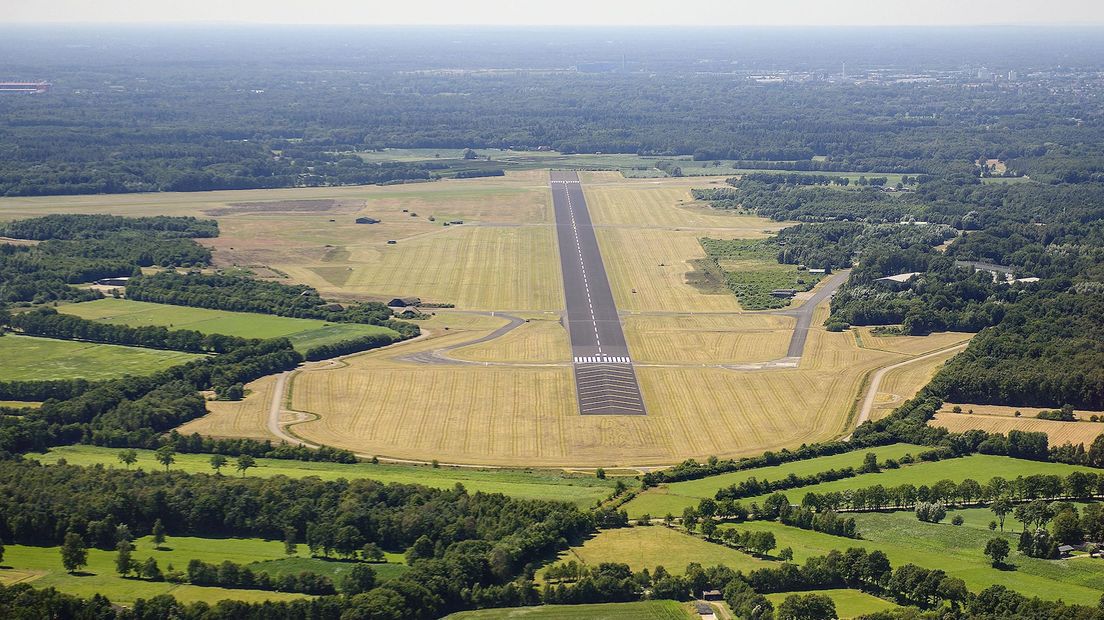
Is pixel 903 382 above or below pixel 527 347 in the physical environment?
above

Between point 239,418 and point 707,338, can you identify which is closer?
point 239,418

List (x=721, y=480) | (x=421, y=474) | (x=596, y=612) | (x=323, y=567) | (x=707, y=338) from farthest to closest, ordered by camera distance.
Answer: (x=707, y=338) < (x=421, y=474) < (x=721, y=480) < (x=323, y=567) < (x=596, y=612)

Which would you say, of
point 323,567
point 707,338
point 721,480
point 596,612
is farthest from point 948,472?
point 323,567

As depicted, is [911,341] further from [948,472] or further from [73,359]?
[73,359]

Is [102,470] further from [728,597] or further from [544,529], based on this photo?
[728,597]

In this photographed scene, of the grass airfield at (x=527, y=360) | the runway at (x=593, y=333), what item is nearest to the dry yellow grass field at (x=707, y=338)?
the grass airfield at (x=527, y=360)

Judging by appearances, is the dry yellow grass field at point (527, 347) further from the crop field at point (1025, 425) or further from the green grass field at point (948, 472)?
the green grass field at point (948, 472)

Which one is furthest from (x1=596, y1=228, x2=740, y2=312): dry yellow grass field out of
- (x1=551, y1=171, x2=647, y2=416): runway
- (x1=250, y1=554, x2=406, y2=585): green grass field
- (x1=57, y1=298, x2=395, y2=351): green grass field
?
(x1=250, y1=554, x2=406, y2=585): green grass field

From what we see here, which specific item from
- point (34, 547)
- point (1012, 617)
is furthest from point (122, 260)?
→ point (1012, 617)
